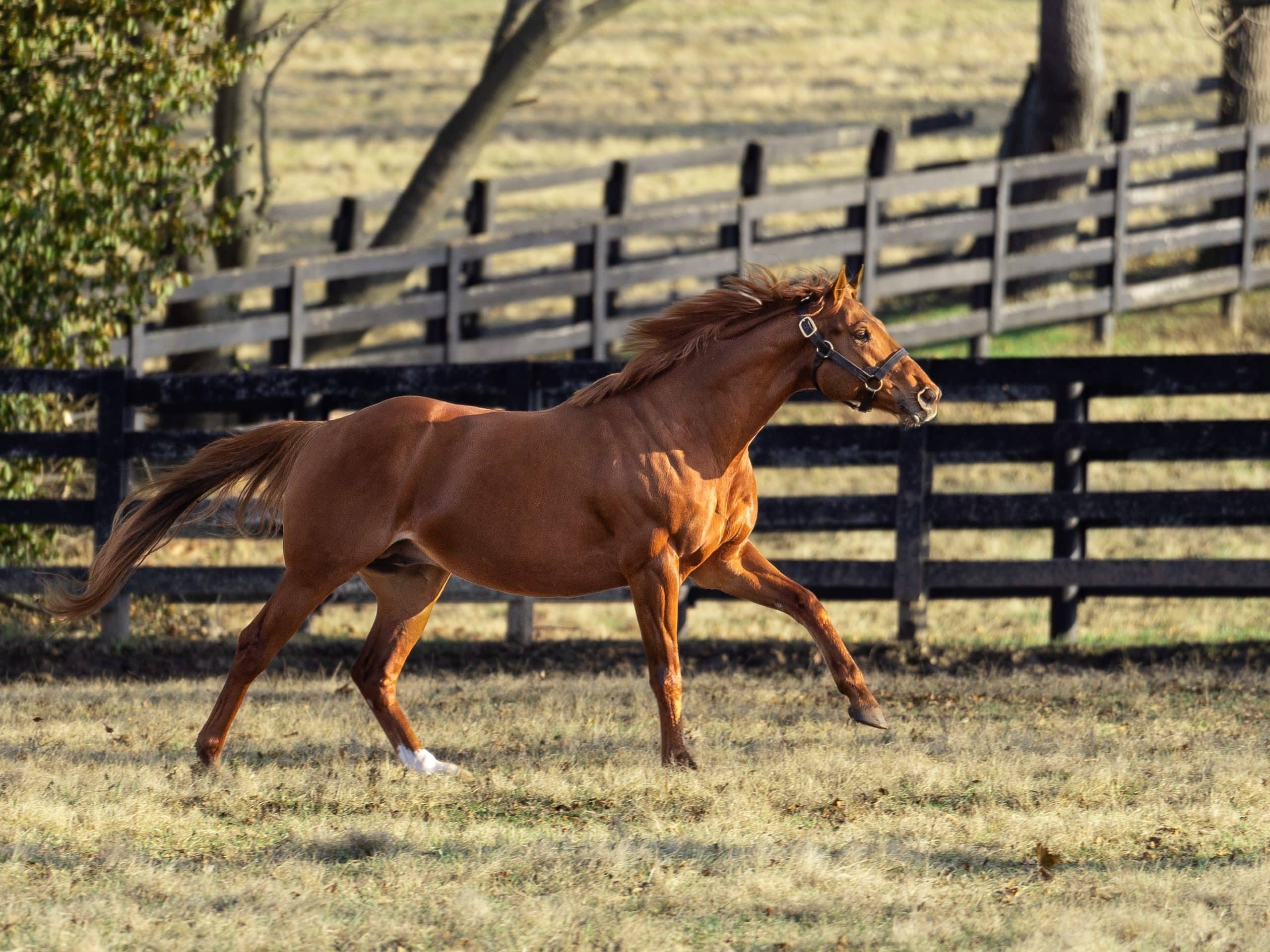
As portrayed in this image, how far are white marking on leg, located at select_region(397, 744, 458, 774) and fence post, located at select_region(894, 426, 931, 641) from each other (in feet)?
12.6

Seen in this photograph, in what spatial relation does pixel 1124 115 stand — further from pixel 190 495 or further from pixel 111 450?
pixel 190 495

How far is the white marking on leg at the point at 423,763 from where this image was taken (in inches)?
259

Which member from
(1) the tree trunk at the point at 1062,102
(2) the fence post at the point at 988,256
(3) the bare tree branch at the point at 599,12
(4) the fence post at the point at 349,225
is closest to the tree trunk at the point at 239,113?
(4) the fence post at the point at 349,225

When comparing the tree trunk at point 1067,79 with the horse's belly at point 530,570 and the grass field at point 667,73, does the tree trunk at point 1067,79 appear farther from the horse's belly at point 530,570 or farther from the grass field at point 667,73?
the grass field at point 667,73

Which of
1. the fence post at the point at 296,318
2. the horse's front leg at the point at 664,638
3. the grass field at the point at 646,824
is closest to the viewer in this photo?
the grass field at the point at 646,824

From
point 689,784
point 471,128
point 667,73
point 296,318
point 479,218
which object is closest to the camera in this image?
point 689,784

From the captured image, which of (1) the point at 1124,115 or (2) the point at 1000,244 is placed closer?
(2) the point at 1000,244

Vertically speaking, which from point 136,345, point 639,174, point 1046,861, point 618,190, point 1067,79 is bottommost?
point 1046,861

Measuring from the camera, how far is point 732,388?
6.67 metres

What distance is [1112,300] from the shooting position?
16.0 m

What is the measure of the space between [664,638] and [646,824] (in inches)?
35.2

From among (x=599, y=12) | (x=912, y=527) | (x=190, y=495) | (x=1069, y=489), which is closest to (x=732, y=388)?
(x=190, y=495)

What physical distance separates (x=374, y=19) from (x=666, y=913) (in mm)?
38960

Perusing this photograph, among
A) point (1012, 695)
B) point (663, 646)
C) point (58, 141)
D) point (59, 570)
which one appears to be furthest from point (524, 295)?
point (663, 646)
